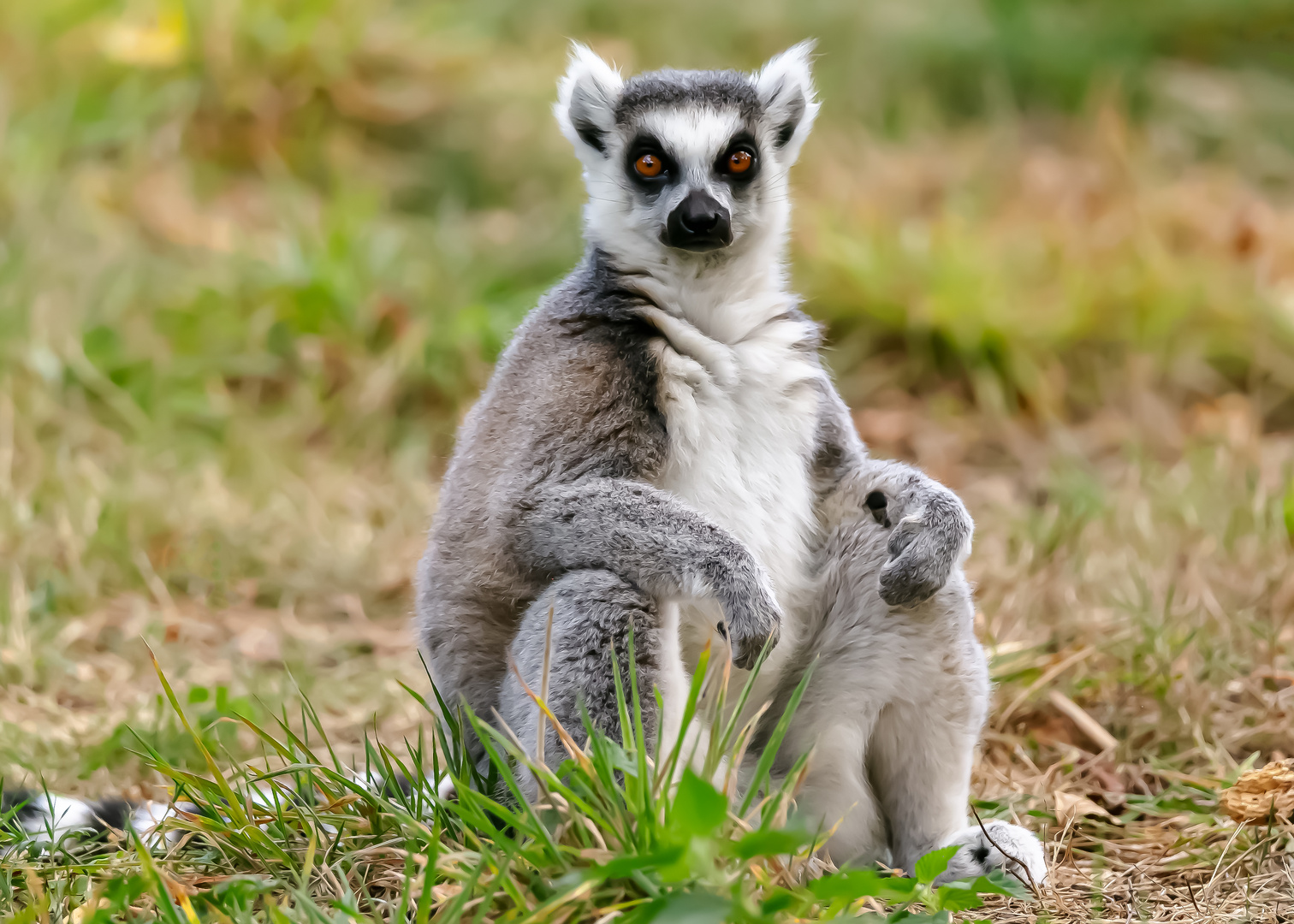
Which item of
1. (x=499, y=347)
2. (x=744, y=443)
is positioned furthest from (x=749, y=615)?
(x=499, y=347)

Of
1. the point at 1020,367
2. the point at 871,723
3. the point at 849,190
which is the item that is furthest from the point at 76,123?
the point at 871,723

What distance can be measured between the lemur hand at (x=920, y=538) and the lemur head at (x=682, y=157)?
2.25 feet

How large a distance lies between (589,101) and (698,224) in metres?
0.54

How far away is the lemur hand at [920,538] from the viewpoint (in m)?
2.64

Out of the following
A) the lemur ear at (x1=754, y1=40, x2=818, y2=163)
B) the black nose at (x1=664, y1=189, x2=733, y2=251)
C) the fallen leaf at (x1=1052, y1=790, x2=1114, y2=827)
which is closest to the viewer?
the black nose at (x1=664, y1=189, x2=733, y2=251)

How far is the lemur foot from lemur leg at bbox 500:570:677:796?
31.3 inches

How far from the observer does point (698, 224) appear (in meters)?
2.74

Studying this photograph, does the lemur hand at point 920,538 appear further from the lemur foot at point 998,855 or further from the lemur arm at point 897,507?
the lemur foot at point 998,855

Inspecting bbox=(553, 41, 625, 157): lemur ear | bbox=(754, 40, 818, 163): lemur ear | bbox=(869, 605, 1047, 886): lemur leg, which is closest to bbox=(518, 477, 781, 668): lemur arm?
bbox=(869, 605, 1047, 886): lemur leg

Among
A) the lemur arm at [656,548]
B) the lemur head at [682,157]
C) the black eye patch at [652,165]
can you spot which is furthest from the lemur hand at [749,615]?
the black eye patch at [652,165]

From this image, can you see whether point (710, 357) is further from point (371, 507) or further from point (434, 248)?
point (434, 248)

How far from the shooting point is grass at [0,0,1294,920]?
3434 millimetres

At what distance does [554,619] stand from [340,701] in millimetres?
1723

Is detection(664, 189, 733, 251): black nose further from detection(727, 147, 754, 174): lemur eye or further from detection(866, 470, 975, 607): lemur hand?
detection(866, 470, 975, 607): lemur hand
